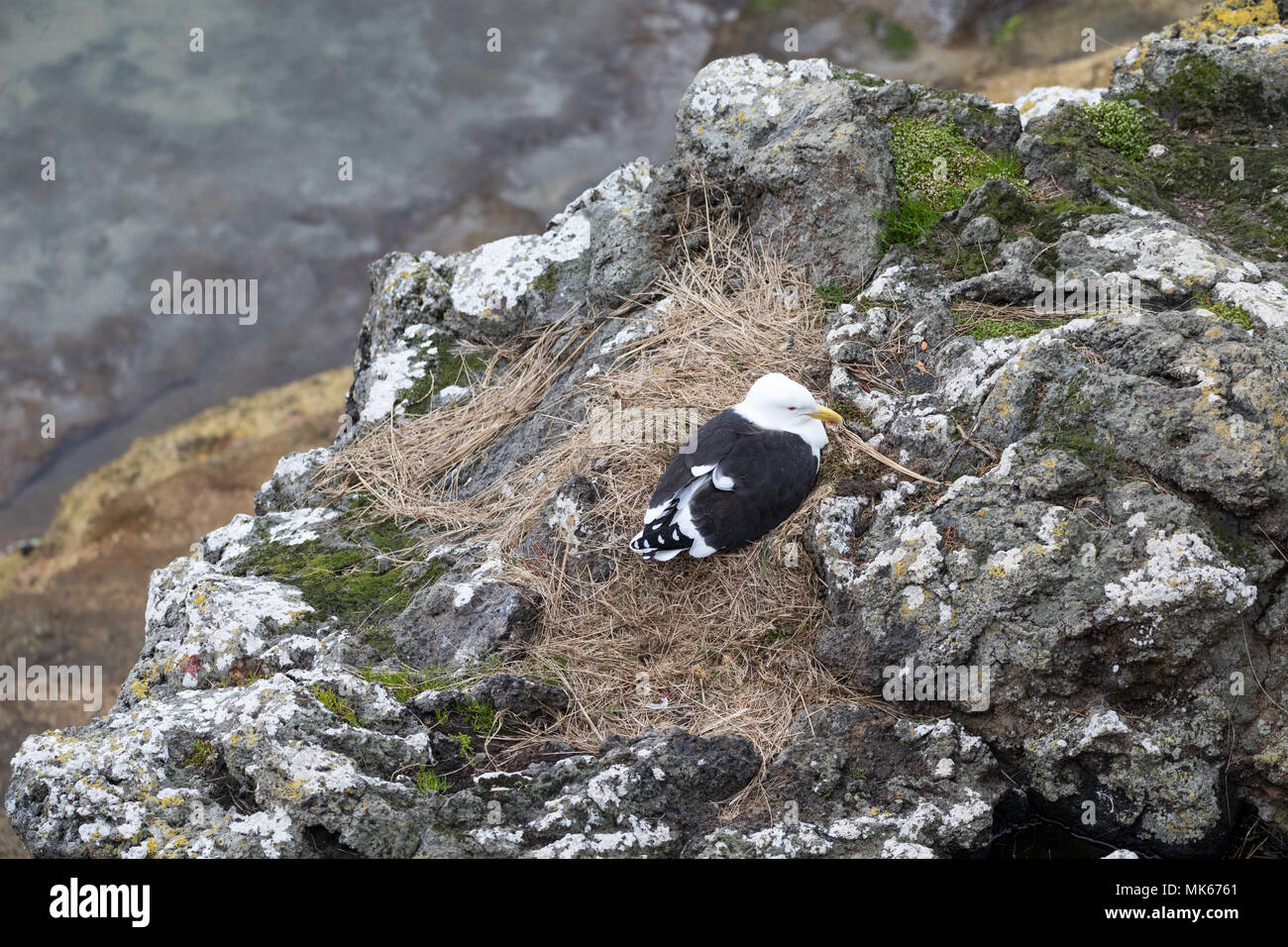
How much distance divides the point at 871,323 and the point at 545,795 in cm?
321

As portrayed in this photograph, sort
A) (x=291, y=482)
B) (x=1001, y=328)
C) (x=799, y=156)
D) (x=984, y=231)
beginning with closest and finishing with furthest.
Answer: (x=1001, y=328)
(x=984, y=231)
(x=799, y=156)
(x=291, y=482)

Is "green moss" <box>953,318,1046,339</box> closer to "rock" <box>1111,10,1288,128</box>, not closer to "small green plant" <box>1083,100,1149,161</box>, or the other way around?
"small green plant" <box>1083,100,1149,161</box>

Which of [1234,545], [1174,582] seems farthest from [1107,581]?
[1234,545]

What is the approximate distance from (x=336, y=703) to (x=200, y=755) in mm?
561

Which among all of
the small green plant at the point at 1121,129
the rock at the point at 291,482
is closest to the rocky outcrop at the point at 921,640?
the rock at the point at 291,482

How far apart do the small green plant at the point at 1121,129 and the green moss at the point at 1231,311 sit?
7.44 feet

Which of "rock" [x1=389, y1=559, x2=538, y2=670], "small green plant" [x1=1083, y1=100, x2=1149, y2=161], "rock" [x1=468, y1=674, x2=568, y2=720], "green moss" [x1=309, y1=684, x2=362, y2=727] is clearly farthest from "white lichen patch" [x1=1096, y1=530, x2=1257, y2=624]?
"small green plant" [x1=1083, y1=100, x2=1149, y2=161]

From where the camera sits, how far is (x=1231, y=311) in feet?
16.5

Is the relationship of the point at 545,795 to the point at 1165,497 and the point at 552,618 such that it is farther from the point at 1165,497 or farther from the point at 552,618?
the point at 1165,497

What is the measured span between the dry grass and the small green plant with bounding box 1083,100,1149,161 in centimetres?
276

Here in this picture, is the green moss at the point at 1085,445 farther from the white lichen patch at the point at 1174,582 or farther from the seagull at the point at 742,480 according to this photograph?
the seagull at the point at 742,480

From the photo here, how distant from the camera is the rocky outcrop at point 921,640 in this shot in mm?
3660

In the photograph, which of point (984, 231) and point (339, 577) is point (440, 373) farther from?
point (984, 231)

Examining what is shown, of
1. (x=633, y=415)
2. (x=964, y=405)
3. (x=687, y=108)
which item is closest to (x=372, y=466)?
(x=633, y=415)
